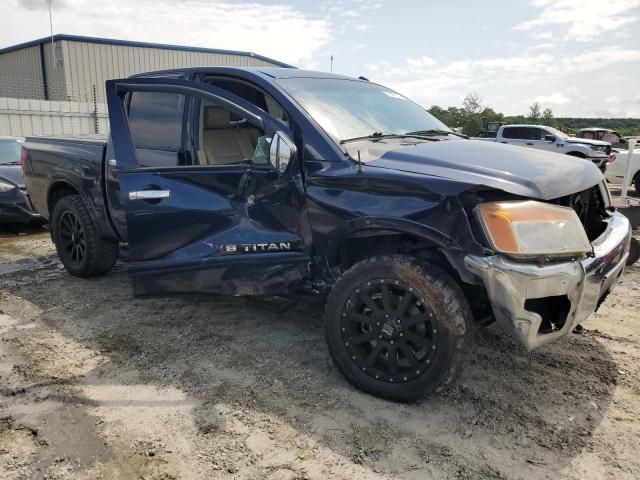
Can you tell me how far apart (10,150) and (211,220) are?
23.2ft

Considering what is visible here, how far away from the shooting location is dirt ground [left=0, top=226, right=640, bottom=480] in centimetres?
240

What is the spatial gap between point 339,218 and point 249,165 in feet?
2.30

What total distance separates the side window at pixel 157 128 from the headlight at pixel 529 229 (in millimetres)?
2160

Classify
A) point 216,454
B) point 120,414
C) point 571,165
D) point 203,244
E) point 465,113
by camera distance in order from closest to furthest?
point 216,454, point 120,414, point 571,165, point 203,244, point 465,113

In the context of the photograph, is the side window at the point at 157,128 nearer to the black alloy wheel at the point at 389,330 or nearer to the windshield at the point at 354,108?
the windshield at the point at 354,108

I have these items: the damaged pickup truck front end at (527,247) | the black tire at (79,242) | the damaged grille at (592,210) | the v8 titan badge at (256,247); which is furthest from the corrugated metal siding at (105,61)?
the damaged pickup truck front end at (527,247)

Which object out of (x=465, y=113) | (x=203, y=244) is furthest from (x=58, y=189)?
(x=465, y=113)

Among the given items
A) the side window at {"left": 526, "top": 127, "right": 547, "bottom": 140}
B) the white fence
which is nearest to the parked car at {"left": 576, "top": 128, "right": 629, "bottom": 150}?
the side window at {"left": 526, "top": 127, "right": 547, "bottom": 140}

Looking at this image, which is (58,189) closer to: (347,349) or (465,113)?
(347,349)

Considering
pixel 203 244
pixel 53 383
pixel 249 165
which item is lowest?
pixel 53 383

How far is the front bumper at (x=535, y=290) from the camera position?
243cm

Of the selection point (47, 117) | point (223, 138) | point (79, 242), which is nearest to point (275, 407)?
point (223, 138)

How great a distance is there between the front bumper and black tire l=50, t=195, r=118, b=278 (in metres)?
3.60

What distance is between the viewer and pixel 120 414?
280 centimetres
